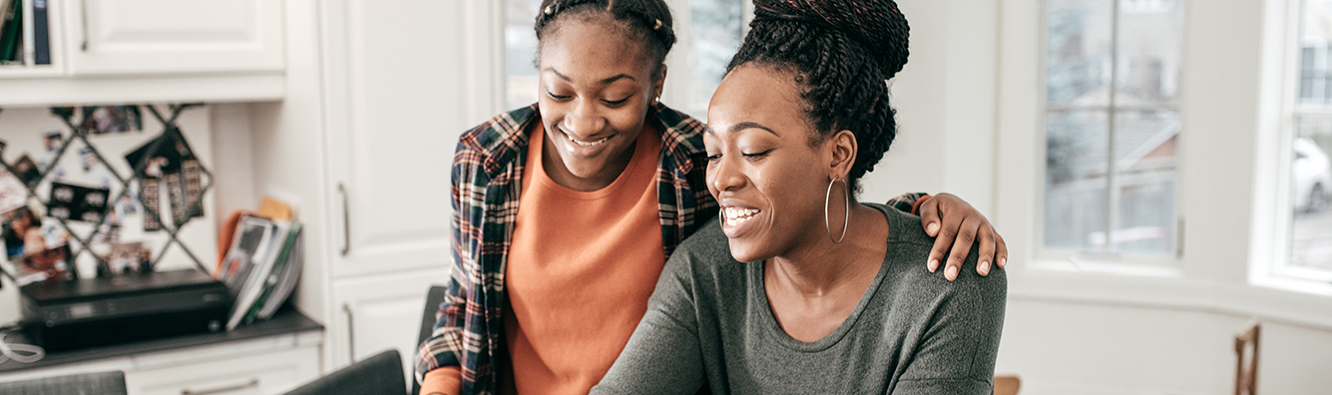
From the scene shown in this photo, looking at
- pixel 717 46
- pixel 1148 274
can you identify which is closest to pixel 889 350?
pixel 717 46

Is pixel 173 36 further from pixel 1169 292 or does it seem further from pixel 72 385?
pixel 1169 292

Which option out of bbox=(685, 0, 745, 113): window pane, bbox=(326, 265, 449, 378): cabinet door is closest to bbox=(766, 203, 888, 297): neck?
bbox=(326, 265, 449, 378): cabinet door

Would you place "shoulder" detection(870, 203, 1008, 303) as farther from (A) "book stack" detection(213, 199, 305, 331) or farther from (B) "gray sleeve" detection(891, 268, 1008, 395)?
(A) "book stack" detection(213, 199, 305, 331)

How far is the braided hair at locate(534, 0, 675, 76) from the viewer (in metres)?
1.24

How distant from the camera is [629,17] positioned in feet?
4.06

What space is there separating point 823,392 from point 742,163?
0.29m

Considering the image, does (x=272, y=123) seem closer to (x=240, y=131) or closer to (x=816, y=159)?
(x=240, y=131)

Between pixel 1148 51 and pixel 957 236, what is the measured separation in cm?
246

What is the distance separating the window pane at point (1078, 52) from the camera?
321 cm

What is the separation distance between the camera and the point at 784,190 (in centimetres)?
108

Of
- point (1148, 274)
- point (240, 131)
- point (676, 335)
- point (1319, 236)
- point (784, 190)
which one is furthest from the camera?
point (1148, 274)

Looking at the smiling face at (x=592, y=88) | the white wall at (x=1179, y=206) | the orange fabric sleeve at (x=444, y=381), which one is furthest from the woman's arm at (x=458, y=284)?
the white wall at (x=1179, y=206)

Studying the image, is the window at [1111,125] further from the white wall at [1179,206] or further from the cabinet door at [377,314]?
the cabinet door at [377,314]

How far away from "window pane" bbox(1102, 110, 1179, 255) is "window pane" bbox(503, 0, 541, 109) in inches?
78.1
